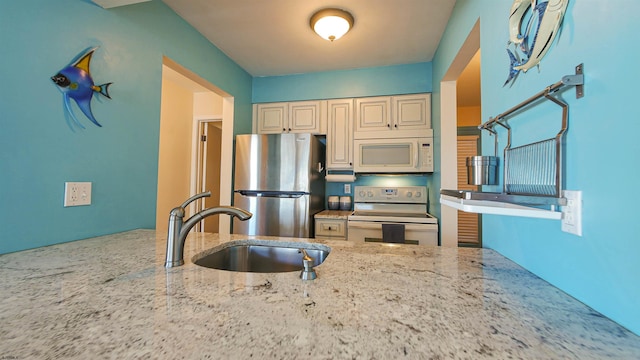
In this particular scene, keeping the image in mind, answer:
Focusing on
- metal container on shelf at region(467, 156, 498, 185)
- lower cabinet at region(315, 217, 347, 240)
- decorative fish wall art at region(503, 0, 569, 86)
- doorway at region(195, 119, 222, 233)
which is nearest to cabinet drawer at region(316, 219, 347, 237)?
Answer: lower cabinet at region(315, 217, 347, 240)

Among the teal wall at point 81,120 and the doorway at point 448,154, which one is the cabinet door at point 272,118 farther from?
the doorway at point 448,154

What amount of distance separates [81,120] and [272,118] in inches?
73.1

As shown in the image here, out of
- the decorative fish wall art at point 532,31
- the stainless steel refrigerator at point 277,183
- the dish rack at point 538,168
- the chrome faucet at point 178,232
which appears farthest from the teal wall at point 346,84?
the chrome faucet at point 178,232

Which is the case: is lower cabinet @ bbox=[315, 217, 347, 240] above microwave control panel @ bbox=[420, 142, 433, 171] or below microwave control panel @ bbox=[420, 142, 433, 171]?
below

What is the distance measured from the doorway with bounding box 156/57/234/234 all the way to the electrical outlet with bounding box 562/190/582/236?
8.46ft

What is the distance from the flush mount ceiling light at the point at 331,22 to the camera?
1796mm

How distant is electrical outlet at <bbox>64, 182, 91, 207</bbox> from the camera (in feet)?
3.79

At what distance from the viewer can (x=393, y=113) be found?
2.59 m

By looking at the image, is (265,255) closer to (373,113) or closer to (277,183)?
(277,183)

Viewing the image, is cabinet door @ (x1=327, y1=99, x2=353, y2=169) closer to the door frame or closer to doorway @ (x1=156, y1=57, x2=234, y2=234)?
doorway @ (x1=156, y1=57, x2=234, y2=234)

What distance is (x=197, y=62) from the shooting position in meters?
2.10

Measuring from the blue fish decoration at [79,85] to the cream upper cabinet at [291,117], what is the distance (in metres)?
1.73

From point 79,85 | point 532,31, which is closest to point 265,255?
point 79,85

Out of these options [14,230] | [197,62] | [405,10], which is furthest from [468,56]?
[14,230]
